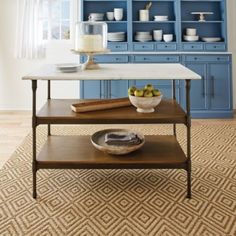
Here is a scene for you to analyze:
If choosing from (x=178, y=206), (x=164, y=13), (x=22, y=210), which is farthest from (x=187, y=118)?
(x=164, y=13)

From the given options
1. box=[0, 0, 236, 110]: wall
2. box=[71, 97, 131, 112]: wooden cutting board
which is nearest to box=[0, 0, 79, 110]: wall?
box=[0, 0, 236, 110]: wall

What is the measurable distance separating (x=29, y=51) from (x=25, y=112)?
89 centimetres

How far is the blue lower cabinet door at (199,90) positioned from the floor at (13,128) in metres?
0.23

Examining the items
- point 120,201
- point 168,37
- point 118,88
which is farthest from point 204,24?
point 120,201

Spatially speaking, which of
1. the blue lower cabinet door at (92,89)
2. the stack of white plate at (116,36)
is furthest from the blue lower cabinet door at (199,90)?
the blue lower cabinet door at (92,89)

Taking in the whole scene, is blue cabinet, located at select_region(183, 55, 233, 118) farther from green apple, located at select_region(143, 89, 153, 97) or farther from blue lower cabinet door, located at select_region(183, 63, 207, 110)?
green apple, located at select_region(143, 89, 153, 97)

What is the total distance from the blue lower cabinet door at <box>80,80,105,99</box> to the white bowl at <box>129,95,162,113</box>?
2.36 metres

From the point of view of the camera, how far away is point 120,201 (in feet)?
7.47

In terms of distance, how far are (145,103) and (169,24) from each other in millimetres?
3106

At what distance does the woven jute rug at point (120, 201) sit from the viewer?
195 cm

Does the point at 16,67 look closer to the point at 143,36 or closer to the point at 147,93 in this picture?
the point at 143,36

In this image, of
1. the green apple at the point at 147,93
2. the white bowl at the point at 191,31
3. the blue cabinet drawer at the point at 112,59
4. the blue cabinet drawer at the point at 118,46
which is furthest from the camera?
the white bowl at the point at 191,31

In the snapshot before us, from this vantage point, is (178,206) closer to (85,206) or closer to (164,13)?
(85,206)

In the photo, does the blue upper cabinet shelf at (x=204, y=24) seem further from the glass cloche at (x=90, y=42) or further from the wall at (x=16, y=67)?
the glass cloche at (x=90, y=42)
